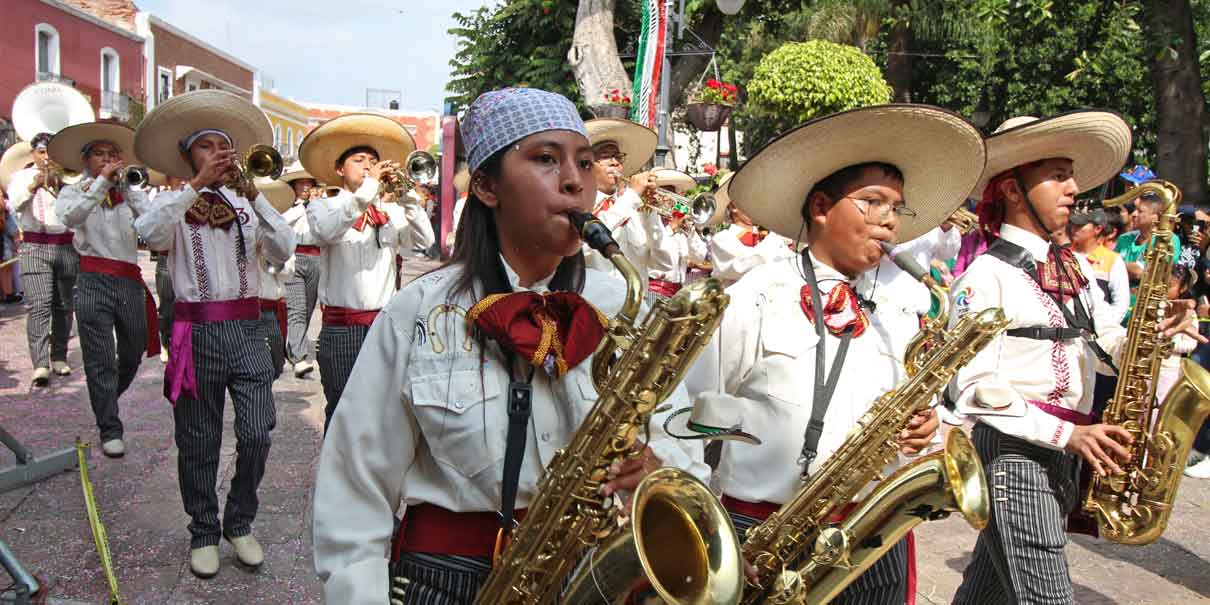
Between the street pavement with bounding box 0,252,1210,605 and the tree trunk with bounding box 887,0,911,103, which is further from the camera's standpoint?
the tree trunk with bounding box 887,0,911,103

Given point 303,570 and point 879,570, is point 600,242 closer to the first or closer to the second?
point 879,570

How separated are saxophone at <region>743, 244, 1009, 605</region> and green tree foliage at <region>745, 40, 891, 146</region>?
16.0m

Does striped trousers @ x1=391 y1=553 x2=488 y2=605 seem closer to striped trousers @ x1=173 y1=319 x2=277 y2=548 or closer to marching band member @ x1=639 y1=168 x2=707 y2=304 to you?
striped trousers @ x1=173 y1=319 x2=277 y2=548

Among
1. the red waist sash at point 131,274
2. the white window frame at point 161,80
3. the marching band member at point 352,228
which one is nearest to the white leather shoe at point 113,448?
the red waist sash at point 131,274

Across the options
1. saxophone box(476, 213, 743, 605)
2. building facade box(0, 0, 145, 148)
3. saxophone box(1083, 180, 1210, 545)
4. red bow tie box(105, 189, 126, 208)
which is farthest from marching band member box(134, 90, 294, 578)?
building facade box(0, 0, 145, 148)

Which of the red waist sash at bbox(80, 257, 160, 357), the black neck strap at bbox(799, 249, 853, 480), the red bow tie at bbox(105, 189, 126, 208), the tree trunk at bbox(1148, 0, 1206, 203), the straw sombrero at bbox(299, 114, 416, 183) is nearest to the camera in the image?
the black neck strap at bbox(799, 249, 853, 480)

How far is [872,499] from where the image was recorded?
2.53 metres

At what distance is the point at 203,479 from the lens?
15.4ft

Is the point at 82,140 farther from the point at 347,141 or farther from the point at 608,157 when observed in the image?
the point at 608,157

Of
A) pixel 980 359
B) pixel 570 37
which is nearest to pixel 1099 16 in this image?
pixel 570 37

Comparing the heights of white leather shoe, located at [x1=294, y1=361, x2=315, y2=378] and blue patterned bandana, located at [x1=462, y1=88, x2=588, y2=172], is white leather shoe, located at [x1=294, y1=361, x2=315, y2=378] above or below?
below

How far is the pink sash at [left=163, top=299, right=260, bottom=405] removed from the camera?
4.65 meters

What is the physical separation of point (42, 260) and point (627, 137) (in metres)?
5.65

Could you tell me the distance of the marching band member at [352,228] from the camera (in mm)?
5793
